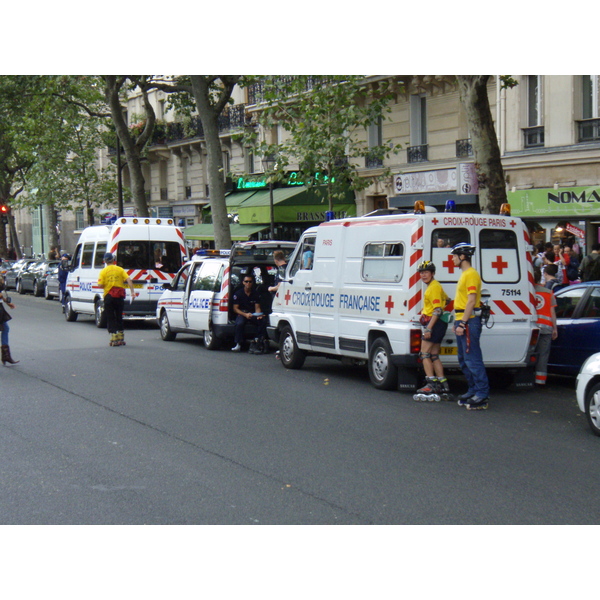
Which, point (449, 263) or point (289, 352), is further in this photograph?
point (289, 352)

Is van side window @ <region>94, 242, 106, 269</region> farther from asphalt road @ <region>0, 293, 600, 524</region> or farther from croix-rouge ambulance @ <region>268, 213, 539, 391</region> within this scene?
croix-rouge ambulance @ <region>268, 213, 539, 391</region>

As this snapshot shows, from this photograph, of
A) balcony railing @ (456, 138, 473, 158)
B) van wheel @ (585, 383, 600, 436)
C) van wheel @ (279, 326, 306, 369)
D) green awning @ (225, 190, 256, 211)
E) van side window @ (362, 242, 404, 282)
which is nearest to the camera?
van wheel @ (585, 383, 600, 436)

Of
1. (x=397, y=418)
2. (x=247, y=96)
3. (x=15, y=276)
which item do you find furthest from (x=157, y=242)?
(x=15, y=276)

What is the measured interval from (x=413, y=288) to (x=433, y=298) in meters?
0.39

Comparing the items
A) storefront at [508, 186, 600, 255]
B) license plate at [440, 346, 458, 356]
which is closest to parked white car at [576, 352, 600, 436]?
license plate at [440, 346, 458, 356]

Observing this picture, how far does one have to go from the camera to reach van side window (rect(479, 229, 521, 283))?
1162 centimetres

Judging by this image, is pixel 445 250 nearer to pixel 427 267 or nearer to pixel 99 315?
pixel 427 267

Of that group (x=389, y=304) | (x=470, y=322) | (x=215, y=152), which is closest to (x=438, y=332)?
(x=470, y=322)

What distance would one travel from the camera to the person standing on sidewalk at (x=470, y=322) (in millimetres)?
10359

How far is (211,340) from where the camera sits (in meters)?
17.0

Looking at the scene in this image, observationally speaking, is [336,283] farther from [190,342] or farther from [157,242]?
[157,242]

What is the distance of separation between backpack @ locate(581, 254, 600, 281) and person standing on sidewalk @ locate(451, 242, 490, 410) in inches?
247

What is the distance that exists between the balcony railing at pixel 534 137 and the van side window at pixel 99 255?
11.6 m

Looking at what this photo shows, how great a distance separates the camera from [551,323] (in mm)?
11836
